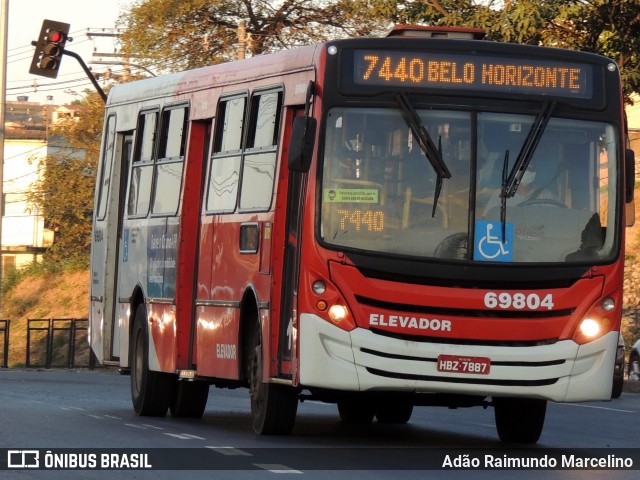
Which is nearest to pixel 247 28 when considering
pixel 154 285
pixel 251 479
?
pixel 154 285

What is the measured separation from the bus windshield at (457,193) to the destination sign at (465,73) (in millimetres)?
231

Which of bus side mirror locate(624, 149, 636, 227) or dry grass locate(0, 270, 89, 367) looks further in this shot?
dry grass locate(0, 270, 89, 367)

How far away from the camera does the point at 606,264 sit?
543 inches

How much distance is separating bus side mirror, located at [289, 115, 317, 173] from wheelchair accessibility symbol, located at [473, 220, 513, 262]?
55.5 inches

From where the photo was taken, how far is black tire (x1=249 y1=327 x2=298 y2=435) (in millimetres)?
14445

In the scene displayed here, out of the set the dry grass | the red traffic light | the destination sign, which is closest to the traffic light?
the red traffic light

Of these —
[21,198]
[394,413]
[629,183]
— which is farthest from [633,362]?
[21,198]

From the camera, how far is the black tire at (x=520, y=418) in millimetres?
15195

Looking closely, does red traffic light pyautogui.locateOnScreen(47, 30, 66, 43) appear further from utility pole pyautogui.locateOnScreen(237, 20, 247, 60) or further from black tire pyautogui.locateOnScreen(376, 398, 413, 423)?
black tire pyautogui.locateOnScreen(376, 398, 413, 423)

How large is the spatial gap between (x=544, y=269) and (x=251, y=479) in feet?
11.6

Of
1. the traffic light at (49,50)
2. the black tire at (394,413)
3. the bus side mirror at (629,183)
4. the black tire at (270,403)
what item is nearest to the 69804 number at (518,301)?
the bus side mirror at (629,183)

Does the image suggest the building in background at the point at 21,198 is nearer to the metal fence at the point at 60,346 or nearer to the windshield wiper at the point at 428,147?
the metal fence at the point at 60,346

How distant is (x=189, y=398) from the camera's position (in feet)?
60.2

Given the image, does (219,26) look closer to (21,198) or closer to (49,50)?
(49,50)
